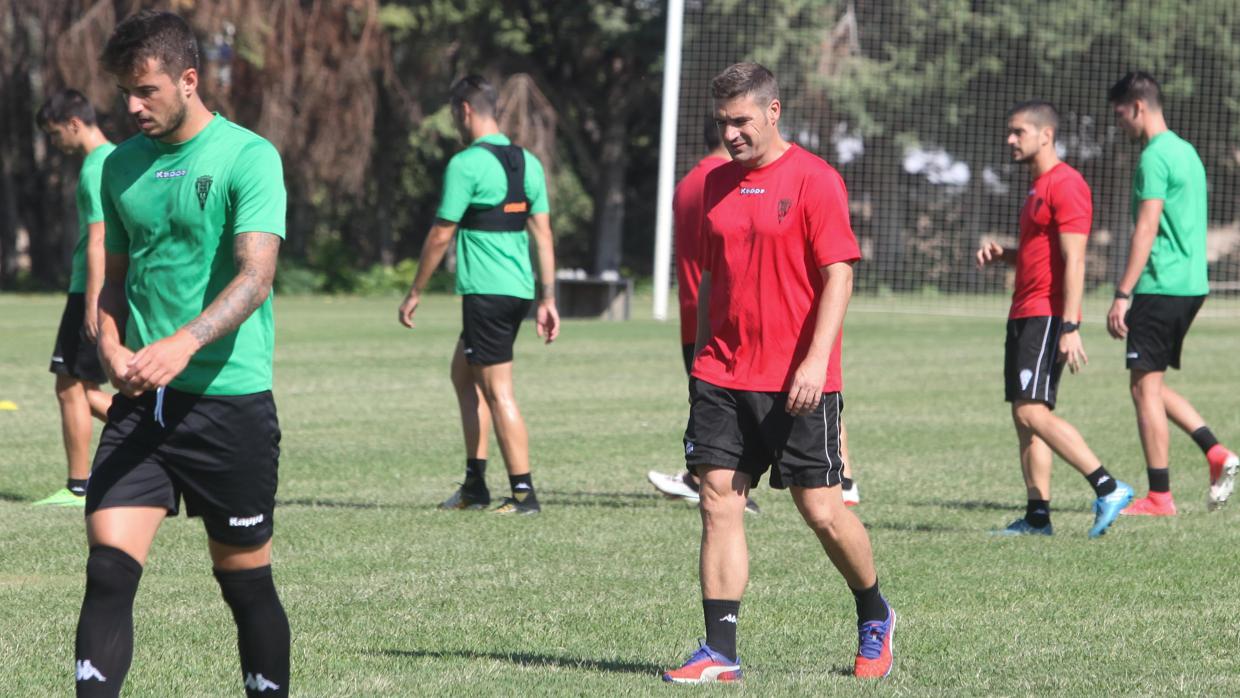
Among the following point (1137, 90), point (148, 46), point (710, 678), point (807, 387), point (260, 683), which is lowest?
point (710, 678)

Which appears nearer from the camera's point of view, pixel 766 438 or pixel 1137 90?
pixel 766 438

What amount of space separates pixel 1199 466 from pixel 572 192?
1553 inches

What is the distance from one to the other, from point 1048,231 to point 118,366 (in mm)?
5355

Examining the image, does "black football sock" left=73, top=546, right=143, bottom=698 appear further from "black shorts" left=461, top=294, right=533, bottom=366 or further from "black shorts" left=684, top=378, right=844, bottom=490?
"black shorts" left=461, top=294, right=533, bottom=366

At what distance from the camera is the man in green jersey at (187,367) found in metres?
4.30

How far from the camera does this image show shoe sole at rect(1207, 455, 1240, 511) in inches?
353

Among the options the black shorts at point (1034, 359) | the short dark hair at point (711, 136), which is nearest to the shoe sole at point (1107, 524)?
the black shorts at point (1034, 359)

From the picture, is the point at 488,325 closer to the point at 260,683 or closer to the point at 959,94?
the point at 260,683

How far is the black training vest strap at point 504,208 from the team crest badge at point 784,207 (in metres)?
3.92

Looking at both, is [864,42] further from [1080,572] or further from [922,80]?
[1080,572]

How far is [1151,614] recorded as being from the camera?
6402 millimetres

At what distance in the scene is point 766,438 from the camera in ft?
17.6

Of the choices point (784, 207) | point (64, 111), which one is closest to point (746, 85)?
point (784, 207)

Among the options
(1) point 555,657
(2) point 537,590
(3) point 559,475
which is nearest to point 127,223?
(1) point 555,657
